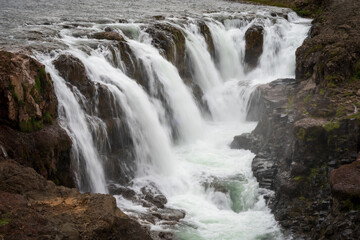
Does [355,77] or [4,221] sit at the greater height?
[355,77]

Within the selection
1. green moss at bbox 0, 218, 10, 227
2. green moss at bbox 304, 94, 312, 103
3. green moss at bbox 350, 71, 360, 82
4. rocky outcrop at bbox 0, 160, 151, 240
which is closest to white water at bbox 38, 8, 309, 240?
green moss at bbox 304, 94, 312, 103

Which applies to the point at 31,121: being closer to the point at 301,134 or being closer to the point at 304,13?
the point at 301,134

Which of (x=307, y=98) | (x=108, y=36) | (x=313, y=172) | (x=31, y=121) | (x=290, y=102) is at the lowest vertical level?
(x=313, y=172)

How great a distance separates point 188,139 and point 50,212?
12.4 m

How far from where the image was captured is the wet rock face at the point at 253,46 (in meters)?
28.2

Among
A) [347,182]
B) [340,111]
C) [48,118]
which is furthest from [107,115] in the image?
[347,182]

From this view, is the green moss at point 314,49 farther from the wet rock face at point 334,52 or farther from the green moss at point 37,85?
the green moss at point 37,85

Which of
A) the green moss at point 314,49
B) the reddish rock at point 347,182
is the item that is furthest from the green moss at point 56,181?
the green moss at point 314,49

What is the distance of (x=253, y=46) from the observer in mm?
28422

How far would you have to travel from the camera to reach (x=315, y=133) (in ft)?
44.5

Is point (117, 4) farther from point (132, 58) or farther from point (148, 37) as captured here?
point (132, 58)

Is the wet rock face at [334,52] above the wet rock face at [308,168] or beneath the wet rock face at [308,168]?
above

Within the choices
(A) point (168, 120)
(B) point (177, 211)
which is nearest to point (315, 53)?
(A) point (168, 120)

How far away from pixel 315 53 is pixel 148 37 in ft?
29.5
